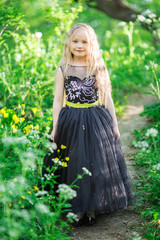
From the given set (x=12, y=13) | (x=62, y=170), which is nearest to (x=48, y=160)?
(x=62, y=170)

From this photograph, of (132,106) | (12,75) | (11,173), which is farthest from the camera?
(132,106)

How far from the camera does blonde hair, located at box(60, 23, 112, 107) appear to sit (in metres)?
2.42

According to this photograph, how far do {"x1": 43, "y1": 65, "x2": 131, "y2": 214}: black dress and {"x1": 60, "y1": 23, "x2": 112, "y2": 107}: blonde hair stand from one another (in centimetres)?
5

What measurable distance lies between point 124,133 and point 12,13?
2250mm

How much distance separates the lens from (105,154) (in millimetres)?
2330

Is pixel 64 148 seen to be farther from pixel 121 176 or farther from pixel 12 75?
pixel 12 75

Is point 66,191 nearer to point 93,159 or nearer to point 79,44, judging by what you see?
point 93,159

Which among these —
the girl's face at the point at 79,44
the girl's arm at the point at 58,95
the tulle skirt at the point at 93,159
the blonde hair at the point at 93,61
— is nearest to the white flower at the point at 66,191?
the tulle skirt at the point at 93,159

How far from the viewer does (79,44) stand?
7.85ft

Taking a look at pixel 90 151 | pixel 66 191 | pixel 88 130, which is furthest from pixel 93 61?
pixel 66 191

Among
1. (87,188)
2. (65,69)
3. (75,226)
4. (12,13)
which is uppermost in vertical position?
(12,13)

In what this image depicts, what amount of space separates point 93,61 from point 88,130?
0.63 m

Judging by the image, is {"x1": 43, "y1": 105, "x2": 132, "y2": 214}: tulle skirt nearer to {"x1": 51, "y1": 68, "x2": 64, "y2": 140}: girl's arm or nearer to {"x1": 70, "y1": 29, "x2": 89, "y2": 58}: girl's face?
{"x1": 51, "y1": 68, "x2": 64, "y2": 140}: girl's arm

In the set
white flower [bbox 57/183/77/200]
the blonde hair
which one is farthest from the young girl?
white flower [bbox 57/183/77/200]
